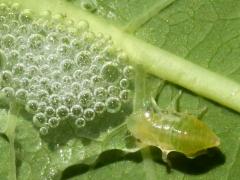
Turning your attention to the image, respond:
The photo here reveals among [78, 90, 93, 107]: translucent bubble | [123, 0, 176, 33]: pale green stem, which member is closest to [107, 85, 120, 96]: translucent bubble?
[78, 90, 93, 107]: translucent bubble

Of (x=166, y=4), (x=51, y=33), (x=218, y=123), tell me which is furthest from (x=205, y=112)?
(x=51, y=33)

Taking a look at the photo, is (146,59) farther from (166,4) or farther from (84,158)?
(84,158)

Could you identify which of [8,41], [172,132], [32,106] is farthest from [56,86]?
[172,132]

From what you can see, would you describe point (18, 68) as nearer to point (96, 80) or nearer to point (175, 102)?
point (96, 80)

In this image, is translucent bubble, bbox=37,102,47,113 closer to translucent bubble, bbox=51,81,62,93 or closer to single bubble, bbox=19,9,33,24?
translucent bubble, bbox=51,81,62,93

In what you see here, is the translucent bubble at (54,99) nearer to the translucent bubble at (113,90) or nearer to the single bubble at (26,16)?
the translucent bubble at (113,90)

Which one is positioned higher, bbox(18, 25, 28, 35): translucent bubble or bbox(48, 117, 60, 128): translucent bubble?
bbox(18, 25, 28, 35): translucent bubble

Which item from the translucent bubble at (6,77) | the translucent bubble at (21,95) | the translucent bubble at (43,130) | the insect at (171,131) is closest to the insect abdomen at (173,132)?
the insect at (171,131)
